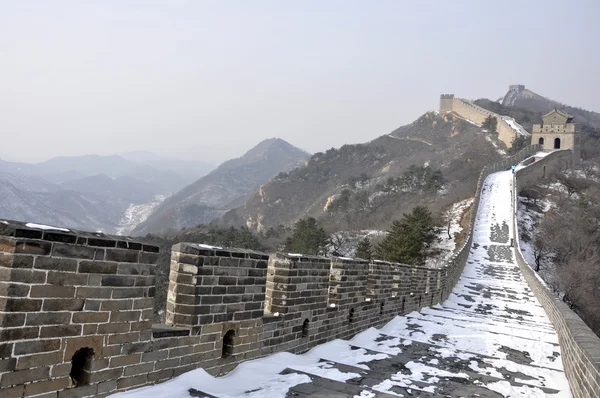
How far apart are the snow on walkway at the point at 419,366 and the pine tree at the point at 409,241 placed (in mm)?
14429

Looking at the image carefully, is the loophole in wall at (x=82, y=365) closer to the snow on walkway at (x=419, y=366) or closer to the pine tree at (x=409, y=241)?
the snow on walkway at (x=419, y=366)

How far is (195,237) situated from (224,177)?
104416 mm

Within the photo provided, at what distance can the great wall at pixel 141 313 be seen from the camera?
2.59 metres

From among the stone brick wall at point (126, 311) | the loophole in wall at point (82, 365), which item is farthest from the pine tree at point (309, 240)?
the loophole in wall at point (82, 365)

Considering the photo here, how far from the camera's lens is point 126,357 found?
3.22 meters

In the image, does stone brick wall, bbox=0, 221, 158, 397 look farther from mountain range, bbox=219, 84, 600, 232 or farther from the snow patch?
mountain range, bbox=219, 84, 600, 232

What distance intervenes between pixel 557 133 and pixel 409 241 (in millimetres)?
38236

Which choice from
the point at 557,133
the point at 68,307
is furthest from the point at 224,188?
the point at 68,307

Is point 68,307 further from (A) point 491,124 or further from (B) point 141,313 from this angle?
(A) point 491,124

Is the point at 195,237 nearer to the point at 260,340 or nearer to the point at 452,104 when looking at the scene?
the point at 260,340

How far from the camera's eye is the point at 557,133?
55.2 metres

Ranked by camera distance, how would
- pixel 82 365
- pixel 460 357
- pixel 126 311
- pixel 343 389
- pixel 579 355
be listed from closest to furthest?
1. pixel 82 365
2. pixel 126 311
3. pixel 343 389
4. pixel 579 355
5. pixel 460 357

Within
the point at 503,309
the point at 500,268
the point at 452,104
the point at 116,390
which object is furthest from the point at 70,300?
the point at 452,104

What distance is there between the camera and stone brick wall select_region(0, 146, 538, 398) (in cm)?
258
